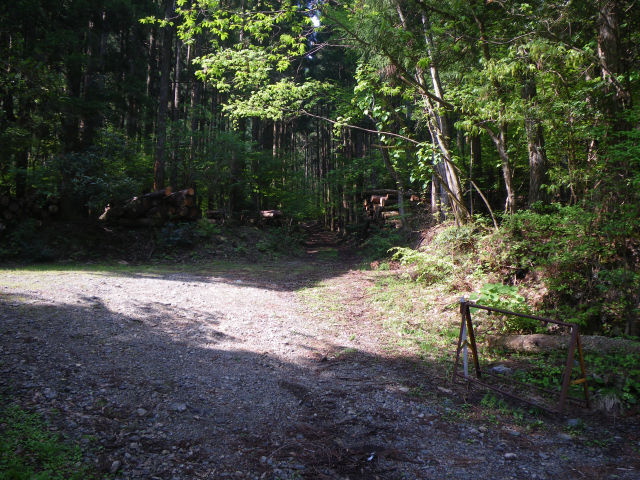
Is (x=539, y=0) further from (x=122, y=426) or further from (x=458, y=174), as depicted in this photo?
(x=122, y=426)

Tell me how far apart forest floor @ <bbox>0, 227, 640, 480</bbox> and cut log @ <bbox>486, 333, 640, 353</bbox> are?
1.08 meters

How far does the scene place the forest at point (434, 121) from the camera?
210 inches

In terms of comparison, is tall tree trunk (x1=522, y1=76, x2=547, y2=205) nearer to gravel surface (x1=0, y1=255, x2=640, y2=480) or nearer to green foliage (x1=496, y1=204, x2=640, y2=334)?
green foliage (x1=496, y1=204, x2=640, y2=334)

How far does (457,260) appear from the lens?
7.73 metres

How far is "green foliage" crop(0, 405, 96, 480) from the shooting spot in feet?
6.98

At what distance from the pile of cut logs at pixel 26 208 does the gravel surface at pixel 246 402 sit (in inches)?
258

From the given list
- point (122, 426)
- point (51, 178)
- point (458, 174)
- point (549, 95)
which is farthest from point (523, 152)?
point (51, 178)

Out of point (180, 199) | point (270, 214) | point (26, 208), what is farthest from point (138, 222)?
point (270, 214)

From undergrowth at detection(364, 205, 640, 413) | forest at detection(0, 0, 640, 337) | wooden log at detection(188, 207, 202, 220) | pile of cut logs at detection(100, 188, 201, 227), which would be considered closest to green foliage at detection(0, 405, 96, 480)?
undergrowth at detection(364, 205, 640, 413)

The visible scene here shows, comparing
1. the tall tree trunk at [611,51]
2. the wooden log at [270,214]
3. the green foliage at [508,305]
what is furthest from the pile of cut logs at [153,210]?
the tall tree trunk at [611,51]

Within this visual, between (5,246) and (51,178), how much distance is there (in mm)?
2520

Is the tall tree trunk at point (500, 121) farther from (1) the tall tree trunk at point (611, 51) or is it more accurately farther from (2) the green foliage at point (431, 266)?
(2) the green foliage at point (431, 266)

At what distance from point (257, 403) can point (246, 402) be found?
0.11 m

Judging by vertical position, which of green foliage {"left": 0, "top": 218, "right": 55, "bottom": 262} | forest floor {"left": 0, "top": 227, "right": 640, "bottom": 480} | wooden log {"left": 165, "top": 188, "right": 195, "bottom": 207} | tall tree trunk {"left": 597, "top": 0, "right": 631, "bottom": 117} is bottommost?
forest floor {"left": 0, "top": 227, "right": 640, "bottom": 480}
